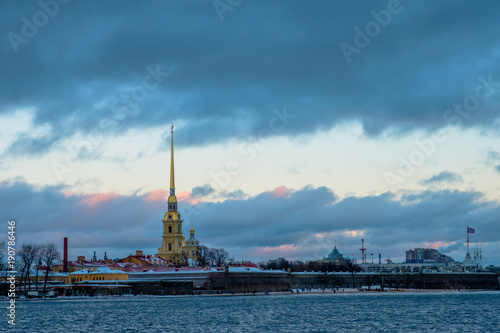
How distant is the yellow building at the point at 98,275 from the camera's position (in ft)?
407

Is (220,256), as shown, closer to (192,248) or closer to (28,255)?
(192,248)

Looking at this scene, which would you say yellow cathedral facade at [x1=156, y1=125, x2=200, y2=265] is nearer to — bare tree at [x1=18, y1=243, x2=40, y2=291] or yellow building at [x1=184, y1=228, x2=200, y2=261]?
yellow building at [x1=184, y1=228, x2=200, y2=261]

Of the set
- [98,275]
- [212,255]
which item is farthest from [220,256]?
[98,275]

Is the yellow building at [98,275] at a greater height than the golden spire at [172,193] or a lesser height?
lesser

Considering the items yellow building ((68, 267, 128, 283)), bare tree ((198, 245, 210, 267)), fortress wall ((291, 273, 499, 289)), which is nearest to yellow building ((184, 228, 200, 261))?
bare tree ((198, 245, 210, 267))

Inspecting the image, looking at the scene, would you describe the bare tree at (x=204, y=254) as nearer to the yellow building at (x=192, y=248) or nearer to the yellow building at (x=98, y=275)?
the yellow building at (x=192, y=248)

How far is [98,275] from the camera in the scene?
125688 mm

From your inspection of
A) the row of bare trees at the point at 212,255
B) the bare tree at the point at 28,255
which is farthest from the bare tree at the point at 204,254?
the bare tree at the point at 28,255

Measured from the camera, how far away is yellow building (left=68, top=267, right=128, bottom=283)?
124 metres

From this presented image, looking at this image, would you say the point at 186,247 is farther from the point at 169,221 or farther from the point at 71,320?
the point at 71,320

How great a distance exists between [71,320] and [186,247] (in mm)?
110497

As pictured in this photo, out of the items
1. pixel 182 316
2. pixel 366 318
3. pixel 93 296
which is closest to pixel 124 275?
pixel 93 296

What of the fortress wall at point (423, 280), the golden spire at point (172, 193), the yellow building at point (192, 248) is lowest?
the fortress wall at point (423, 280)

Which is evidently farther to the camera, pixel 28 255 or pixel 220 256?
pixel 220 256
